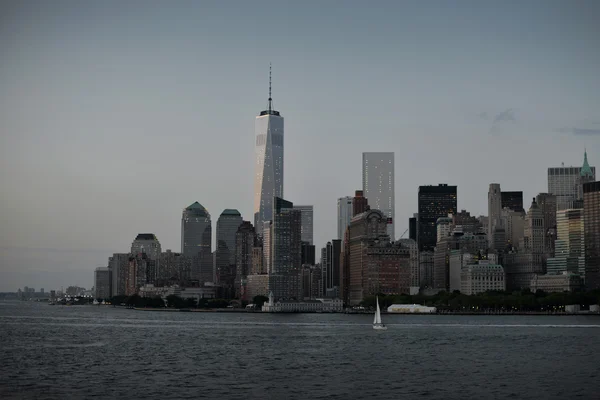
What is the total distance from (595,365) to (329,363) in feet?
92.2

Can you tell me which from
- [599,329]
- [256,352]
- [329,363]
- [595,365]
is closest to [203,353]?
[256,352]

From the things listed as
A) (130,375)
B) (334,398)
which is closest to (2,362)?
(130,375)

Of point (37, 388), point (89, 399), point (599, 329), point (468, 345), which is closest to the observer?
point (89, 399)

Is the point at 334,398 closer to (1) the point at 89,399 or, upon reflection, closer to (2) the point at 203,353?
(1) the point at 89,399

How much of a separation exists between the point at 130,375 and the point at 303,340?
60356 millimetres

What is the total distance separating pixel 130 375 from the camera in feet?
280

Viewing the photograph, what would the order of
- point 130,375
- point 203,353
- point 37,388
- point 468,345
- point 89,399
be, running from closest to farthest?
point 89,399 → point 37,388 → point 130,375 → point 203,353 → point 468,345

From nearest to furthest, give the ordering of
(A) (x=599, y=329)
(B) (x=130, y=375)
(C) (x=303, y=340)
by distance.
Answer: (B) (x=130, y=375) → (C) (x=303, y=340) → (A) (x=599, y=329)

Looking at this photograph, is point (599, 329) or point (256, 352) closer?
point (256, 352)

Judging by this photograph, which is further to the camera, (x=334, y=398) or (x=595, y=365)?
(x=595, y=365)

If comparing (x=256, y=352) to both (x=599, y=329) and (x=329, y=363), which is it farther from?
(x=599, y=329)

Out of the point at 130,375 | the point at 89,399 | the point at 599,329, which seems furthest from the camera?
the point at 599,329

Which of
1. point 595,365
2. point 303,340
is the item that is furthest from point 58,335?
point 595,365

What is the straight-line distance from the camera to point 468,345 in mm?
130375
